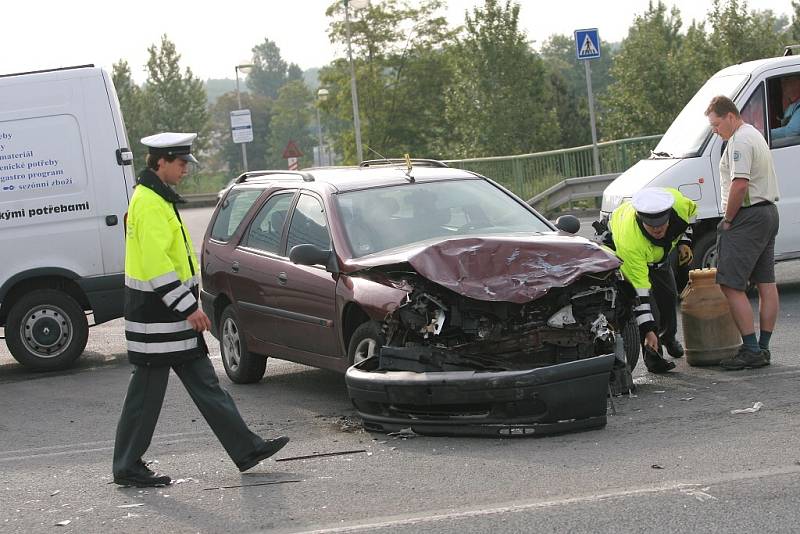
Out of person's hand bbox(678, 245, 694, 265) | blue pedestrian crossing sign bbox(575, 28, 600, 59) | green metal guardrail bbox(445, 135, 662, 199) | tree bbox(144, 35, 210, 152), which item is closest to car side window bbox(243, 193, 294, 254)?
person's hand bbox(678, 245, 694, 265)

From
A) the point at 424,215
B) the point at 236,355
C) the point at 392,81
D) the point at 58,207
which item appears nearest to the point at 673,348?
the point at 424,215

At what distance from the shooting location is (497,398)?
22.7ft

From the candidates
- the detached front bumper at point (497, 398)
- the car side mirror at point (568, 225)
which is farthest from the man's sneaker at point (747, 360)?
the detached front bumper at point (497, 398)

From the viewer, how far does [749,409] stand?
7.42 m

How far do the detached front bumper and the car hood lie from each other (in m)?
0.46

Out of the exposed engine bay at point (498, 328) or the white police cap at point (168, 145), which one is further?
the exposed engine bay at point (498, 328)

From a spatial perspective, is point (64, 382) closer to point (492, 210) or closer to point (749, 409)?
point (492, 210)

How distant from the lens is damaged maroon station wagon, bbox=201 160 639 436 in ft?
23.0

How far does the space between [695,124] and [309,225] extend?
5174 millimetres

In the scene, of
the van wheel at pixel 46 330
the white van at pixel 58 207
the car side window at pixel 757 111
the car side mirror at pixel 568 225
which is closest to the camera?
the car side mirror at pixel 568 225

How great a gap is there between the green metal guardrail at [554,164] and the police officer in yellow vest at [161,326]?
1754cm

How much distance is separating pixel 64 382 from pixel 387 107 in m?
42.6

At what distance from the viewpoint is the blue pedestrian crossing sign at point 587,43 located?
22.4 meters

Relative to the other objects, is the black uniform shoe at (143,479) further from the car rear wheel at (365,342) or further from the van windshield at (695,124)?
the van windshield at (695,124)
